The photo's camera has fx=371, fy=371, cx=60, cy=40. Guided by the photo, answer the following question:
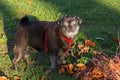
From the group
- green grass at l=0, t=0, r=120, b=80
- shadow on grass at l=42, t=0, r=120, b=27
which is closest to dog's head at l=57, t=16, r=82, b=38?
green grass at l=0, t=0, r=120, b=80

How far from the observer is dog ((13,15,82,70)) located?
20.3ft

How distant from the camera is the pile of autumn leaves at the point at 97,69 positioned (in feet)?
15.3

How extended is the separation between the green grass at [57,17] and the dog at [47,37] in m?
0.26

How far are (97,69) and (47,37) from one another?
1513mm

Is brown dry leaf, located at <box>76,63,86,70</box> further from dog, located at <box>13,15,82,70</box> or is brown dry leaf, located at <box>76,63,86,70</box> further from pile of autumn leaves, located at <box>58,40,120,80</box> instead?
dog, located at <box>13,15,82,70</box>

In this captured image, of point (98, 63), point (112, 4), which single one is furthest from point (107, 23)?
point (98, 63)

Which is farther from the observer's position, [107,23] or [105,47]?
[107,23]

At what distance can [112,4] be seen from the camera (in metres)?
10.6

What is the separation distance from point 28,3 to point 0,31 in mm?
2533

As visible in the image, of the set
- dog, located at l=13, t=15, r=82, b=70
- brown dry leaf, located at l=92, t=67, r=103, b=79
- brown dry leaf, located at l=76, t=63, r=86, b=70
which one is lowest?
brown dry leaf, located at l=76, t=63, r=86, b=70

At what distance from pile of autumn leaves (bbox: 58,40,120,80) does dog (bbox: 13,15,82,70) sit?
14.4 inches

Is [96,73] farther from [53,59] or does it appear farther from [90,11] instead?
[90,11]

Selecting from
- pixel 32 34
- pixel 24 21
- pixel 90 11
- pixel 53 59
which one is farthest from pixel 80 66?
pixel 90 11

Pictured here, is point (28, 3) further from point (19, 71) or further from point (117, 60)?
point (117, 60)
